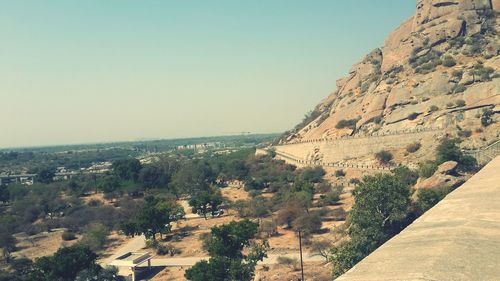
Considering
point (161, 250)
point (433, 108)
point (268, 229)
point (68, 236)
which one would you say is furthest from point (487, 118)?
point (68, 236)

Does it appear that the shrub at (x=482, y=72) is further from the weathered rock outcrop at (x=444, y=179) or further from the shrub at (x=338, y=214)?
the shrub at (x=338, y=214)

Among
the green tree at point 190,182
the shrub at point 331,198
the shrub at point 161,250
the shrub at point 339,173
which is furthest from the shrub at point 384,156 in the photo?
the shrub at point 161,250

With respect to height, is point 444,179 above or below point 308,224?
above

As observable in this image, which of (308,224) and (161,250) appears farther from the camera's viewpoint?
(161,250)

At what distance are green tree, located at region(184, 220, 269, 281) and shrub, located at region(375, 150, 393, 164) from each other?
4265 cm

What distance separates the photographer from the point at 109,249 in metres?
58.8

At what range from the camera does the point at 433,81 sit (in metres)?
89.6

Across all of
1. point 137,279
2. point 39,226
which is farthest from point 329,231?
point 39,226

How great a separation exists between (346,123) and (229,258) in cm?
7358

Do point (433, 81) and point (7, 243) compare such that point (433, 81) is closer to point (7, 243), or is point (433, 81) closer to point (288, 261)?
point (288, 261)

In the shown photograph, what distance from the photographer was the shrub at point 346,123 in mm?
101438

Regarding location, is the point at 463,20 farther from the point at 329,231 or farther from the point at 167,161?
the point at 167,161

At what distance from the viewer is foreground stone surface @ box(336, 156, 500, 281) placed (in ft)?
32.8

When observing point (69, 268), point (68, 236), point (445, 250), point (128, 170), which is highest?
point (445, 250)
